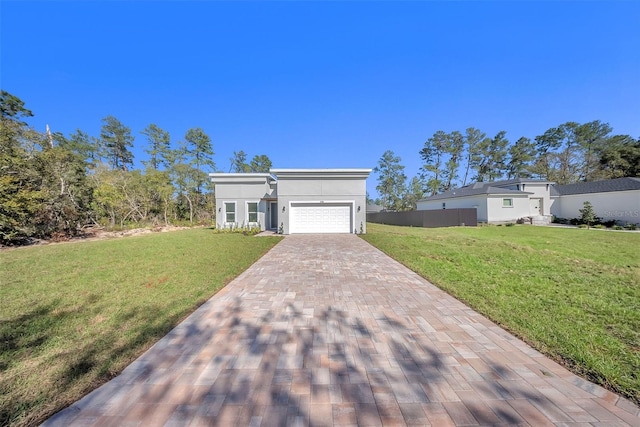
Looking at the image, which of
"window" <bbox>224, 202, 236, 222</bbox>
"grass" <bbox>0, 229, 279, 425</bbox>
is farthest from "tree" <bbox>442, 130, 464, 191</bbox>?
"grass" <bbox>0, 229, 279, 425</bbox>

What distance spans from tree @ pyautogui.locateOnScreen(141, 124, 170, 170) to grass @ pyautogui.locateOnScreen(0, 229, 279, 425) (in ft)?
82.5

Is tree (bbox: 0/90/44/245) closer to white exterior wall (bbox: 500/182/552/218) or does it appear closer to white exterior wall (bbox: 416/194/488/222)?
white exterior wall (bbox: 416/194/488/222)

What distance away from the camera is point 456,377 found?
2.13 meters

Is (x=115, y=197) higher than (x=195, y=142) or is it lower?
lower

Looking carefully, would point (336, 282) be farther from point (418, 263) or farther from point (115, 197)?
point (115, 197)

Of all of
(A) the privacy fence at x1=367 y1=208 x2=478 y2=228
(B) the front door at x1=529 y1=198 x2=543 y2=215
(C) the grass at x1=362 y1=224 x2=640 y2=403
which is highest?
(B) the front door at x1=529 y1=198 x2=543 y2=215

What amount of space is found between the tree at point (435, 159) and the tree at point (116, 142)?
4239cm

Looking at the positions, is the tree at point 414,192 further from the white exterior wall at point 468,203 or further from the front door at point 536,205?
the front door at point 536,205

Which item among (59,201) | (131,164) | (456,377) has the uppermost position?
(131,164)

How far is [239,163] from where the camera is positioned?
37281mm

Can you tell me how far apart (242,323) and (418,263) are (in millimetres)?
4974

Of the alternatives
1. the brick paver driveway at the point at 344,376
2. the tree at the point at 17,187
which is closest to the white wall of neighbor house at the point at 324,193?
the brick paver driveway at the point at 344,376

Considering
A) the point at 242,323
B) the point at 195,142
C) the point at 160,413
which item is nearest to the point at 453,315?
the point at 242,323

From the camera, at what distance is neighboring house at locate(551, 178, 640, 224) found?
17.0 meters
